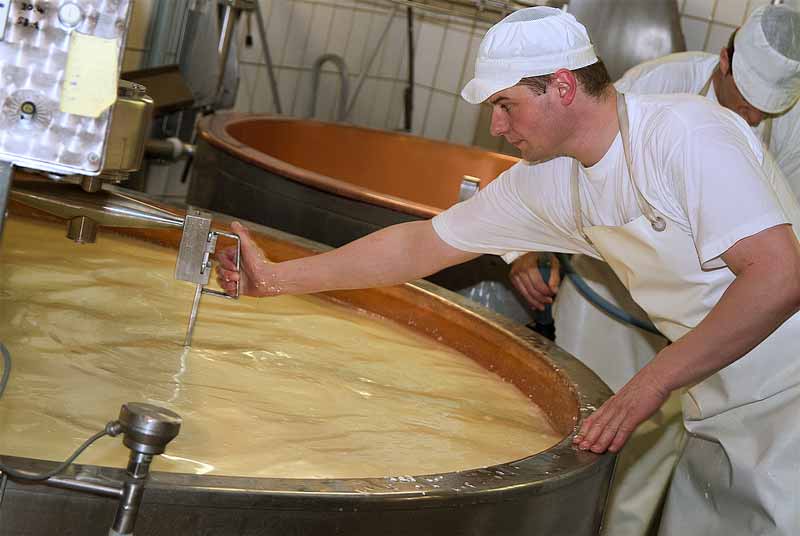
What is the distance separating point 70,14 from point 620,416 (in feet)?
3.49

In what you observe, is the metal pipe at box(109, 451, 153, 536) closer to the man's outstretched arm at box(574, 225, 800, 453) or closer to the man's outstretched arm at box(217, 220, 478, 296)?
the man's outstretched arm at box(574, 225, 800, 453)

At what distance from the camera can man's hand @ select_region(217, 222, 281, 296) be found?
6.64 ft

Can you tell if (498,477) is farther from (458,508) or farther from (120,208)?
(120,208)

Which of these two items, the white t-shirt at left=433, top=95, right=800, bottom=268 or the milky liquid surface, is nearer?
the milky liquid surface

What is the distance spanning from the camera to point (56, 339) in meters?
1.73

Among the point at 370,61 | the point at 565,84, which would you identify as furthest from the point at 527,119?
the point at 370,61

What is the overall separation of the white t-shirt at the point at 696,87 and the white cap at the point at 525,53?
38.6 inches

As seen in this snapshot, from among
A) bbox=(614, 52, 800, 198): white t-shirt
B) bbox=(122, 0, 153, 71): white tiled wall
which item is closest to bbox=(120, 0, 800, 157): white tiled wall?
bbox=(122, 0, 153, 71): white tiled wall

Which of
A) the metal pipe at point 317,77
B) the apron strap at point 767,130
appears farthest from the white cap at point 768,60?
the metal pipe at point 317,77

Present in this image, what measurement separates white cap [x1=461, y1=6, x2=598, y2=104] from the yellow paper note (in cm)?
88

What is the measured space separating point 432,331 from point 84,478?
51.1 inches

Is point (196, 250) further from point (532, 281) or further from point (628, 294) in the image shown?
point (628, 294)

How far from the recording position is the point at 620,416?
1.61 meters

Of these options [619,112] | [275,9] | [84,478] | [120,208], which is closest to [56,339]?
[120,208]
